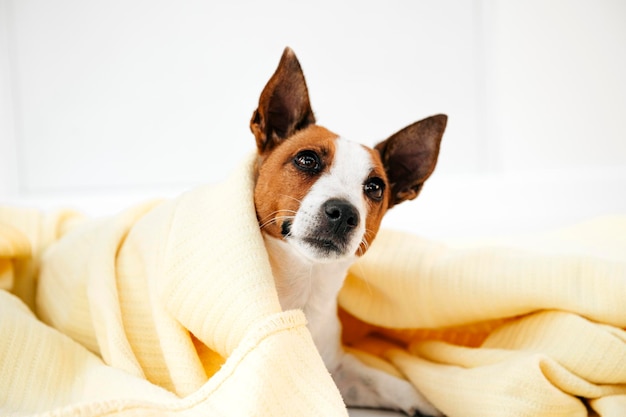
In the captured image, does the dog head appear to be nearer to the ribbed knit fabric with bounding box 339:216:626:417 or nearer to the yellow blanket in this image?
the yellow blanket

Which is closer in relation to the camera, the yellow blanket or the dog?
the yellow blanket

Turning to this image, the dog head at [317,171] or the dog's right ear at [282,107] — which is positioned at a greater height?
the dog's right ear at [282,107]

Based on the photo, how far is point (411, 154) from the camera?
1543 millimetres

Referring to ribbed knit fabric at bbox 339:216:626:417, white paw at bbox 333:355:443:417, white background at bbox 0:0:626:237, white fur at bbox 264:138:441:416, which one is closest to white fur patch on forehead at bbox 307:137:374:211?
white fur at bbox 264:138:441:416

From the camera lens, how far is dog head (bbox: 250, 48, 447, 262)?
47.6 inches

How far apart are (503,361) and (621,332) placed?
258 millimetres

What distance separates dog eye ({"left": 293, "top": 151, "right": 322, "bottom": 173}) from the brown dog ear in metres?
0.28

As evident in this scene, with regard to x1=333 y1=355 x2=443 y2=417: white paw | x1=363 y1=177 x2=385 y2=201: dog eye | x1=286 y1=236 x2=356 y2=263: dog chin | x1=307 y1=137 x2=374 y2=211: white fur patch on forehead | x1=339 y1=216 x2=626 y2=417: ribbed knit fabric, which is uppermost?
x1=307 y1=137 x2=374 y2=211: white fur patch on forehead

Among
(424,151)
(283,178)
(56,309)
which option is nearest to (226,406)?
(283,178)

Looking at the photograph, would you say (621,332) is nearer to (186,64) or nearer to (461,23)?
(461,23)

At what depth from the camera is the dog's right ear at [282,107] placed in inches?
50.7

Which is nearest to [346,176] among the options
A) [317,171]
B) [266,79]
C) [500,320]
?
[317,171]

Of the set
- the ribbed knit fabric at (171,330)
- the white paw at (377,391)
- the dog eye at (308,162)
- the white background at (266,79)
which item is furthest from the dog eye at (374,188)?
the white background at (266,79)

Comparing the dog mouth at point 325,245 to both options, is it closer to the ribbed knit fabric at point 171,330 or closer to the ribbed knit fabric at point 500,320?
the ribbed knit fabric at point 171,330
